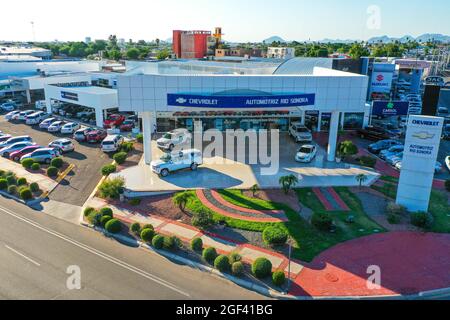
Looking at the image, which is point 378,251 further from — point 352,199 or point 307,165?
point 307,165

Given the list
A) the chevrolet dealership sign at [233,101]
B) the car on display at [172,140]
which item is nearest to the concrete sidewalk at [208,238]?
the chevrolet dealership sign at [233,101]

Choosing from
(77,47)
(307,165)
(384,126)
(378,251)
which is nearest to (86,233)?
(378,251)

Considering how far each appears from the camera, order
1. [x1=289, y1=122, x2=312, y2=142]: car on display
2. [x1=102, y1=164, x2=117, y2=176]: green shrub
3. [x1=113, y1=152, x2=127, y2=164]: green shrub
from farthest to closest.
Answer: [x1=289, y1=122, x2=312, y2=142]: car on display → [x1=113, y1=152, x2=127, y2=164]: green shrub → [x1=102, y1=164, x2=117, y2=176]: green shrub

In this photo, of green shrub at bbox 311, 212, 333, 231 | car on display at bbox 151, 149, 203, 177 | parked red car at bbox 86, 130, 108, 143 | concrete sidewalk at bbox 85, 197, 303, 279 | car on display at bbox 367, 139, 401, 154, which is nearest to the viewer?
concrete sidewalk at bbox 85, 197, 303, 279

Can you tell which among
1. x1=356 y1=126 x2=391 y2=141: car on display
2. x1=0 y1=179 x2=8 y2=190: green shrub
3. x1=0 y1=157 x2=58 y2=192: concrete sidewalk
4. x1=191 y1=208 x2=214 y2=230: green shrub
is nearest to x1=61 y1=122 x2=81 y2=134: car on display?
x1=0 y1=157 x2=58 y2=192: concrete sidewalk

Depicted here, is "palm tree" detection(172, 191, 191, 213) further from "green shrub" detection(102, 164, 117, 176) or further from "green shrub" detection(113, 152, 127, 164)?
"green shrub" detection(113, 152, 127, 164)

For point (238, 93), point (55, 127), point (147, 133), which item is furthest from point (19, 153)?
point (238, 93)
